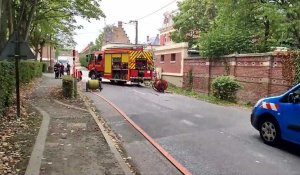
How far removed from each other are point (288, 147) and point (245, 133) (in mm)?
1858

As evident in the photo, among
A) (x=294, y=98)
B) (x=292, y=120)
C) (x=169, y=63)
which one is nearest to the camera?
(x=292, y=120)

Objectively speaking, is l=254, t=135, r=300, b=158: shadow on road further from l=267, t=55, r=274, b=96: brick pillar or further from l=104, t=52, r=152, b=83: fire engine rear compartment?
l=104, t=52, r=152, b=83: fire engine rear compartment

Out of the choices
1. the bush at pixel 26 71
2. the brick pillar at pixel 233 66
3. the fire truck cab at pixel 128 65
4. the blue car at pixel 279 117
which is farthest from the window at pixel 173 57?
the blue car at pixel 279 117

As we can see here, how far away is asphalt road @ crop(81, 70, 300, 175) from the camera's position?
7.96 meters

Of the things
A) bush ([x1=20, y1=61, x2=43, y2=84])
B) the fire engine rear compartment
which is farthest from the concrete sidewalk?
the fire engine rear compartment

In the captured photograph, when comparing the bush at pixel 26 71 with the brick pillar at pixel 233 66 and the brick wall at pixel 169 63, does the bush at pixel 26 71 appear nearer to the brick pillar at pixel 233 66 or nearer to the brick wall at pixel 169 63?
the brick pillar at pixel 233 66

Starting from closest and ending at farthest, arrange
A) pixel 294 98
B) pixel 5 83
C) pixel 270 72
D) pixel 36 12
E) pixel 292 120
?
pixel 292 120
pixel 294 98
pixel 5 83
pixel 270 72
pixel 36 12

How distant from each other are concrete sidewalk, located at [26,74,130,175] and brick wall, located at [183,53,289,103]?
10.3m

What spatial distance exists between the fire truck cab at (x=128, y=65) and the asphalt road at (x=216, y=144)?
18072mm

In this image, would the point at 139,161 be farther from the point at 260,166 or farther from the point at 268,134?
the point at 268,134

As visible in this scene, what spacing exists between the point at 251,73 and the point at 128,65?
1340 centimetres

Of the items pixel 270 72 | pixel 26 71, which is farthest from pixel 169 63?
pixel 270 72

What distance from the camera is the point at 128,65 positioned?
33.9 m

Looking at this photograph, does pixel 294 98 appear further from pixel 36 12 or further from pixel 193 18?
pixel 193 18
